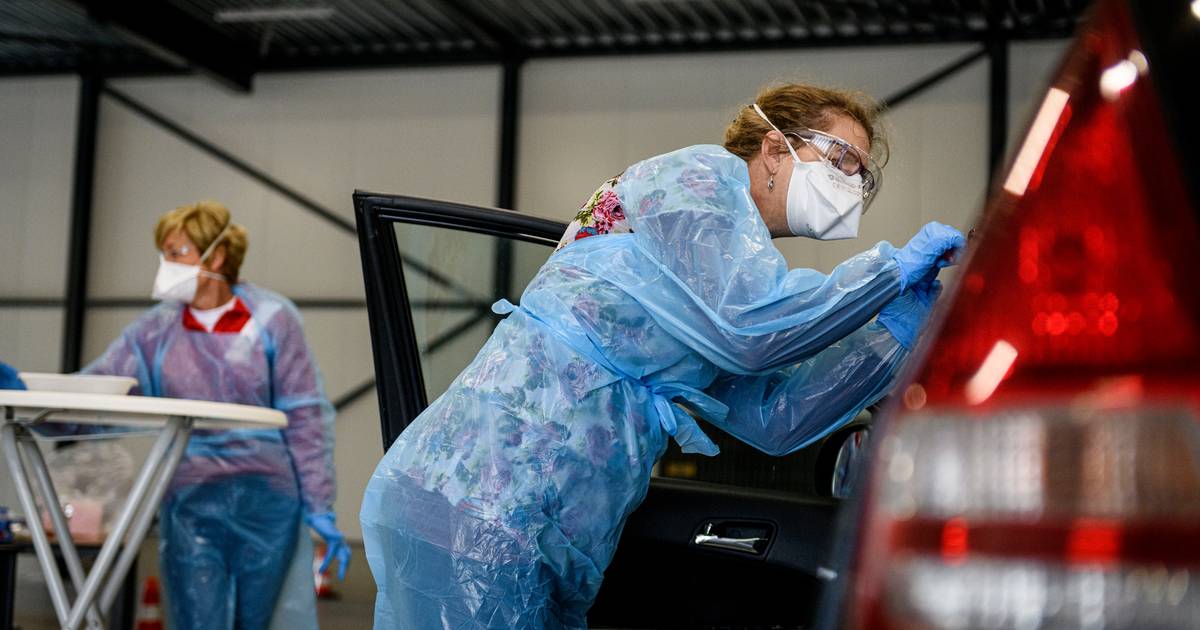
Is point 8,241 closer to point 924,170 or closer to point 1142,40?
point 924,170

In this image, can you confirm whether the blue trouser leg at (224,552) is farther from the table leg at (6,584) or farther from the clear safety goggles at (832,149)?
the clear safety goggles at (832,149)

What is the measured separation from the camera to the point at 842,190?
196 cm

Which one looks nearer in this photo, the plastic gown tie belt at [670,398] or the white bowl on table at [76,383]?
the plastic gown tie belt at [670,398]

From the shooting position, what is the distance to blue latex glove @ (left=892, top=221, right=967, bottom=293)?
165 centimetres

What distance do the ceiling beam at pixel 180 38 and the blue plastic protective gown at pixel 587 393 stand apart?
27.0 ft

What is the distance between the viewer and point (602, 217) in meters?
1.83

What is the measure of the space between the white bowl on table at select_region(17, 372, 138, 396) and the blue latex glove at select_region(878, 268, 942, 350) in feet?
6.88

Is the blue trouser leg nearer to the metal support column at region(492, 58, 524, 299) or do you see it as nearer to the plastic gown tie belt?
the plastic gown tie belt

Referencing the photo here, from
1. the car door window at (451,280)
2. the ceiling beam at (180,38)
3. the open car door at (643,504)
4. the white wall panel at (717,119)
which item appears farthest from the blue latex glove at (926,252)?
the ceiling beam at (180,38)

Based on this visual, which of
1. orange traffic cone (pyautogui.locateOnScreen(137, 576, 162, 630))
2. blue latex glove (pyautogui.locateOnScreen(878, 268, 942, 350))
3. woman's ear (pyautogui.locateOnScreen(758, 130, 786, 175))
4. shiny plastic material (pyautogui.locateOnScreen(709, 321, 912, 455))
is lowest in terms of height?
orange traffic cone (pyautogui.locateOnScreen(137, 576, 162, 630))

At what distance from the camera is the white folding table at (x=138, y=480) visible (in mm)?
3094

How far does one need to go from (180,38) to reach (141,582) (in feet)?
17.0

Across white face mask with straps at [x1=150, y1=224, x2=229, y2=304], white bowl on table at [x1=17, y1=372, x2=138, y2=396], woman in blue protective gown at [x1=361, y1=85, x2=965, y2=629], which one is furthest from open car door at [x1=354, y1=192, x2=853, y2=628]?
white face mask with straps at [x1=150, y1=224, x2=229, y2=304]

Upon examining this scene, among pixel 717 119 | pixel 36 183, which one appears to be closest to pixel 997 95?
pixel 717 119
